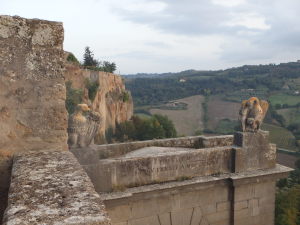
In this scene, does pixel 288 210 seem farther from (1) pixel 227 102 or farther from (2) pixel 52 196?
(1) pixel 227 102

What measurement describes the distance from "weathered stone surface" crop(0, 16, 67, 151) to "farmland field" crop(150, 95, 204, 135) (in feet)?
166

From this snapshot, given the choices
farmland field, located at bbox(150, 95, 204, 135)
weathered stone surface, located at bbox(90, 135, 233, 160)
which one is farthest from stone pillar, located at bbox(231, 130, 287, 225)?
farmland field, located at bbox(150, 95, 204, 135)

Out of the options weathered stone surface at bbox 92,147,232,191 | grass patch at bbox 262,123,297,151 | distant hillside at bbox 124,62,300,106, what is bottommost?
grass patch at bbox 262,123,297,151

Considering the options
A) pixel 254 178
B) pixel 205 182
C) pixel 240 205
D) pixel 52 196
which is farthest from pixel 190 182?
pixel 52 196

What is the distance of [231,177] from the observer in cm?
590

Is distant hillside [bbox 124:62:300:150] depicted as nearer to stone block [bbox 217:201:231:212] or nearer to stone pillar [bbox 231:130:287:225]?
stone pillar [bbox 231:130:287:225]

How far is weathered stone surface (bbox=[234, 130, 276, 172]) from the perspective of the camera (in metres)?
6.20

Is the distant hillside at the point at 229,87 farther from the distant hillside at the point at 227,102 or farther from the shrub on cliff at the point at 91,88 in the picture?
the shrub on cliff at the point at 91,88

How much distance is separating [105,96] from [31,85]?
27764 millimetres

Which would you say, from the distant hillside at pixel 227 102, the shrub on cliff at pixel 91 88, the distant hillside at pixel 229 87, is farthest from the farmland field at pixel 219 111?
the shrub on cliff at pixel 91 88

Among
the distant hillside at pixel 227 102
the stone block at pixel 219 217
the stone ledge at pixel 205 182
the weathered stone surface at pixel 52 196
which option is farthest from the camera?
the distant hillside at pixel 227 102

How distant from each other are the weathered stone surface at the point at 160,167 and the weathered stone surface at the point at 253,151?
243mm

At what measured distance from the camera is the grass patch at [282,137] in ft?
152

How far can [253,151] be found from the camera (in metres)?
6.35
